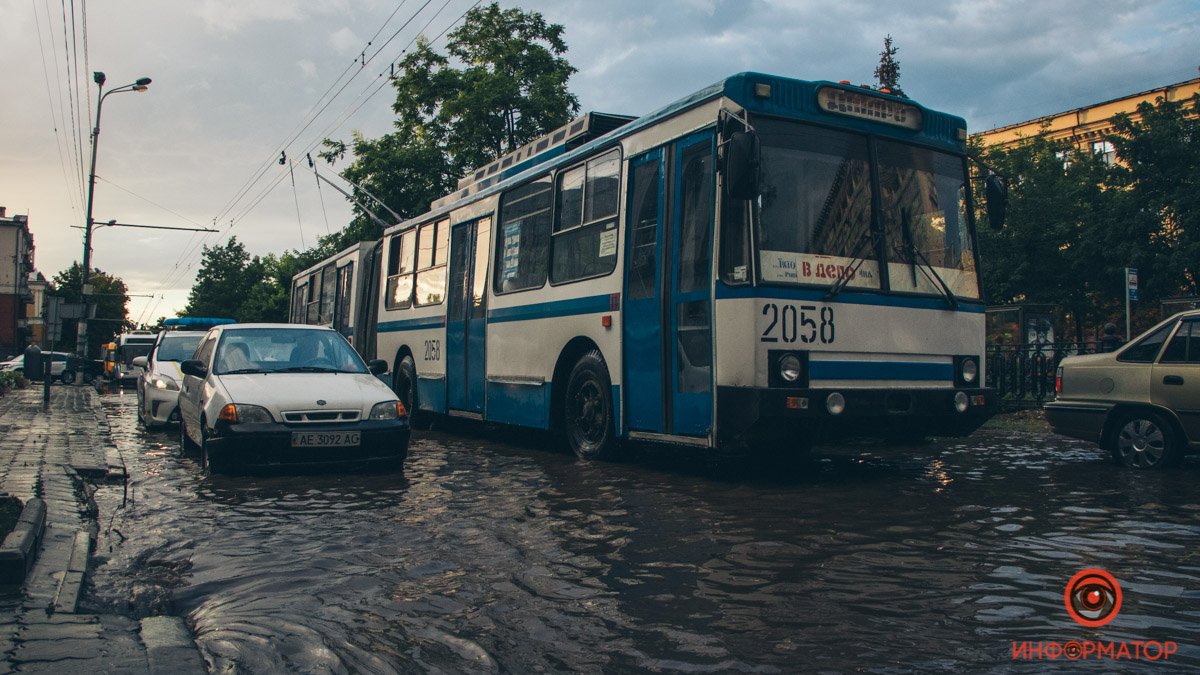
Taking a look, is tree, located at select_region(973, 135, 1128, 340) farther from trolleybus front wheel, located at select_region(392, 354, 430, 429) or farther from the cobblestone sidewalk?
the cobblestone sidewalk

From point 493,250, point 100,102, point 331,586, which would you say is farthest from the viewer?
point 100,102

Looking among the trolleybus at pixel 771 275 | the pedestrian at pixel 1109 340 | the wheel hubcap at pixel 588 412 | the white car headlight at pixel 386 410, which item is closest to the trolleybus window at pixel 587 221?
the trolleybus at pixel 771 275

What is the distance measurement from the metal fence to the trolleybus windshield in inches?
367

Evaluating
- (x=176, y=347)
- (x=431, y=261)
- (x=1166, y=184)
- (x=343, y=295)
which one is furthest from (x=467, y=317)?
(x=1166, y=184)

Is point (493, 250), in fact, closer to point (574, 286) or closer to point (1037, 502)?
point (574, 286)

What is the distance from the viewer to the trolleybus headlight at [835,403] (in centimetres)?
804

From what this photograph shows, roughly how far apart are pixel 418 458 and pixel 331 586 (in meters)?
6.33

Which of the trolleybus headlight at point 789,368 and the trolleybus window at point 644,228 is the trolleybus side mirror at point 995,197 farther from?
the trolleybus window at point 644,228

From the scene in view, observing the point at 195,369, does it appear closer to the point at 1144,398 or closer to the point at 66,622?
the point at 66,622

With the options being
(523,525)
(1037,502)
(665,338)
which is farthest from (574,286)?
(1037,502)

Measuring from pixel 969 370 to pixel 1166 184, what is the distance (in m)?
21.1

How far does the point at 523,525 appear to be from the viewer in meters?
6.76

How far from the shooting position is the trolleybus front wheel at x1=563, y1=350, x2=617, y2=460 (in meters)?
9.91

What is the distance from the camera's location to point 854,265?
8398 millimetres
